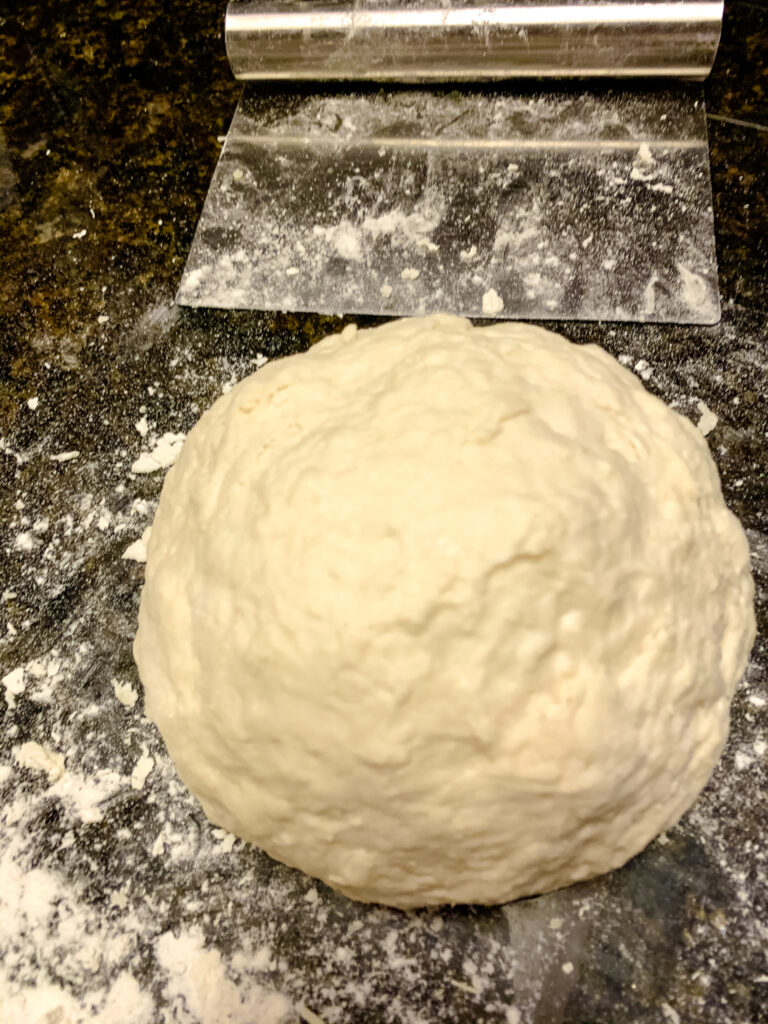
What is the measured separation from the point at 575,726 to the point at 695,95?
1666 mm

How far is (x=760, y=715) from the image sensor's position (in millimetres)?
1168

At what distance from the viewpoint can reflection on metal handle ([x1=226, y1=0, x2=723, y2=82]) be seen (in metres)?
1.74

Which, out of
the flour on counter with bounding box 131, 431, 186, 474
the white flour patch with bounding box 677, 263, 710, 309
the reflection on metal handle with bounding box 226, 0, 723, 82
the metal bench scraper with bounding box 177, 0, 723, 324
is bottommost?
the flour on counter with bounding box 131, 431, 186, 474

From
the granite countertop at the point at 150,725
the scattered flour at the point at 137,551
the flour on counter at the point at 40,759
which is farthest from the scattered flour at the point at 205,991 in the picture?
the scattered flour at the point at 137,551

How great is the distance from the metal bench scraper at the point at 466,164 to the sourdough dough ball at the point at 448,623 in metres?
0.57

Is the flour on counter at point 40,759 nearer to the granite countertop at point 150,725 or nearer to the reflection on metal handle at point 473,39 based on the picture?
the granite countertop at point 150,725

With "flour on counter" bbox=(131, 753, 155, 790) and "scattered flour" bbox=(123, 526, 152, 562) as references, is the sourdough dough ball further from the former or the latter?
"scattered flour" bbox=(123, 526, 152, 562)

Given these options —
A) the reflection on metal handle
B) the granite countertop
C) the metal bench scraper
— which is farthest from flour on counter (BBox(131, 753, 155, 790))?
the reflection on metal handle

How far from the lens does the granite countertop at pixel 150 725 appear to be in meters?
1.05

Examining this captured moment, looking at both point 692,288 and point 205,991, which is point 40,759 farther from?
point 692,288

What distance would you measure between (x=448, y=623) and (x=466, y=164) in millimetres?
1301

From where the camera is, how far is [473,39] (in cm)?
179

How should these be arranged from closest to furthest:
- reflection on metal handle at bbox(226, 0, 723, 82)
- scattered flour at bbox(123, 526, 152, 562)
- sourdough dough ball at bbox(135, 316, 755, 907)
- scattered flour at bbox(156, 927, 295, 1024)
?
sourdough dough ball at bbox(135, 316, 755, 907) < scattered flour at bbox(156, 927, 295, 1024) < scattered flour at bbox(123, 526, 152, 562) < reflection on metal handle at bbox(226, 0, 723, 82)

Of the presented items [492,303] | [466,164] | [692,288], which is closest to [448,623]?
[492,303]
